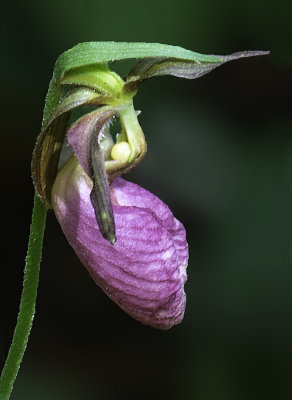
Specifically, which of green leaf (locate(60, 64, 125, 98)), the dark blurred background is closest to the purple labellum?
green leaf (locate(60, 64, 125, 98))

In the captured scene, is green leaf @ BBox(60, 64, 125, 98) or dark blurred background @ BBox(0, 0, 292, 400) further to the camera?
dark blurred background @ BBox(0, 0, 292, 400)

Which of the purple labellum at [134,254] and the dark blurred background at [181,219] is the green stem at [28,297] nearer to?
the purple labellum at [134,254]

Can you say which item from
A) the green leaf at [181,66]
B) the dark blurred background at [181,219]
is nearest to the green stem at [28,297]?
the green leaf at [181,66]

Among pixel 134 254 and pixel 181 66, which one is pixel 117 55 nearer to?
pixel 181 66

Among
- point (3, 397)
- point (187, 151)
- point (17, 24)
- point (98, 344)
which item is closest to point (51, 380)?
point (98, 344)

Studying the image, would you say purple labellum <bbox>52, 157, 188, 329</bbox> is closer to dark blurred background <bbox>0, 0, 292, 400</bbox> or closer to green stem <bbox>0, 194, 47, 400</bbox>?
green stem <bbox>0, 194, 47, 400</bbox>

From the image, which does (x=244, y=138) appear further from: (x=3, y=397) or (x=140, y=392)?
(x=3, y=397)
